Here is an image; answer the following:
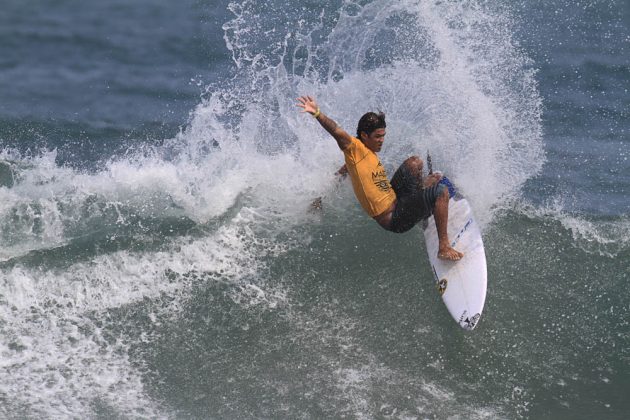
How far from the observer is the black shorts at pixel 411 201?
8109mm

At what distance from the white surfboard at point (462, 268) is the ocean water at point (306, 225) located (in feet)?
1.17

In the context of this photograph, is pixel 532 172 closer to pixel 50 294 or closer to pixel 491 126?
pixel 491 126

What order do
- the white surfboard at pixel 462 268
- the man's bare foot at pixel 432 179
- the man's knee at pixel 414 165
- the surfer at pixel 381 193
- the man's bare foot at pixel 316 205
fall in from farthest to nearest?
the man's bare foot at pixel 316 205, the man's bare foot at pixel 432 179, the man's knee at pixel 414 165, the surfer at pixel 381 193, the white surfboard at pixel 462 268

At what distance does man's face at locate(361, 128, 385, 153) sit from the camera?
805 centimetres

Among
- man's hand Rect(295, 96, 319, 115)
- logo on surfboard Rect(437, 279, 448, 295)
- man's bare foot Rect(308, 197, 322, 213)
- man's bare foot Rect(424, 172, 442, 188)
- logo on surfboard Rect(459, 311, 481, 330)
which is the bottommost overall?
logo on surfboard Rect(459, 311, 481, 330)

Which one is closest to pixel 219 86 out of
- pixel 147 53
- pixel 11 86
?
pixel 147 53

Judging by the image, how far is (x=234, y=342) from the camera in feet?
26.5

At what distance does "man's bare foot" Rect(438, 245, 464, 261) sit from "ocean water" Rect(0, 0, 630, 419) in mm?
581

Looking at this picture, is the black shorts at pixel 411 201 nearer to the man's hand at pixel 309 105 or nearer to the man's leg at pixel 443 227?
the man's leg at pixel 443 227

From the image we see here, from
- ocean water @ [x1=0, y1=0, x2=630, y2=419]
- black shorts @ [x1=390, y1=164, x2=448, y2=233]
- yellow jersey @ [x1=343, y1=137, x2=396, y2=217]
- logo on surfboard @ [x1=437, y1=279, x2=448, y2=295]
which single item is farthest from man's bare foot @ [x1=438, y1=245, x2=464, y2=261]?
yellow jersey @ [x1=343, y1=137, x2=396, y2=217]

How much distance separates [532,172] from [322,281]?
11.2 ft

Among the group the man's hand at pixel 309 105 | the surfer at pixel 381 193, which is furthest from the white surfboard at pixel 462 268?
the man's hand at pixel 309 105

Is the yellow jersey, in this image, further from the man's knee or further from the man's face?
the man's knee

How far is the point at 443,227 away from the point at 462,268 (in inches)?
17.1
